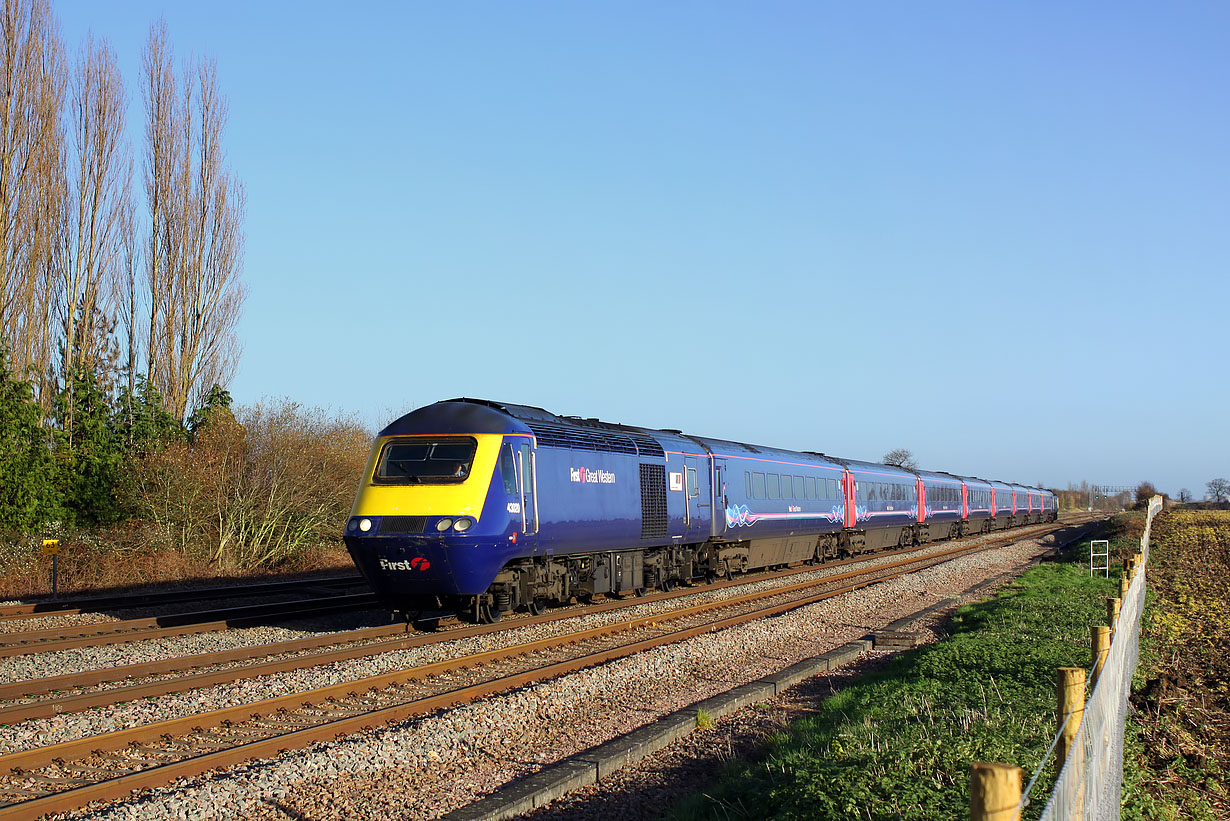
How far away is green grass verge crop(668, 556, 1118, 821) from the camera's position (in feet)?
20.0

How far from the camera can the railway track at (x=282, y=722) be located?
7.05 meters

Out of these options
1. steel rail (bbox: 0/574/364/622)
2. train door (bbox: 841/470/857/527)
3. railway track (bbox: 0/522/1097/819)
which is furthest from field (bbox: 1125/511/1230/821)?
steel rail (bbox: 0/574/364/622)

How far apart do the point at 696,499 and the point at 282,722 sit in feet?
43.3

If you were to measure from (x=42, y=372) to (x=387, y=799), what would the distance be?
30.2m

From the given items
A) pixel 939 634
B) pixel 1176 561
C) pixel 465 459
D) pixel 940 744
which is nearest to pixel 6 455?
pixel 465 459

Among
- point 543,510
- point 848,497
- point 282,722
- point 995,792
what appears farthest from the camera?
point 848,497

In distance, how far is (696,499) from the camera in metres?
21.4

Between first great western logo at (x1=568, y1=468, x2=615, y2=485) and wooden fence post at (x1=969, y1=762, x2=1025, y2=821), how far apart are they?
13.7 meters

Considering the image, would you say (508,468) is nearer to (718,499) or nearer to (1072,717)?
(718,499)

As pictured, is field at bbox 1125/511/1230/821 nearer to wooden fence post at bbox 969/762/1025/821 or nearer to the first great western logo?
wooden fence post at bbox 969/762/1025/821

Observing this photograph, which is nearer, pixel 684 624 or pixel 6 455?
pixel 684 624

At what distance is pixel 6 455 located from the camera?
24.7 metres

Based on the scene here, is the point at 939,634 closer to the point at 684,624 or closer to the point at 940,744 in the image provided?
the point at 684,624

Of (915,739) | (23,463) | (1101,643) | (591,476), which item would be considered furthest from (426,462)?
(23,463)
